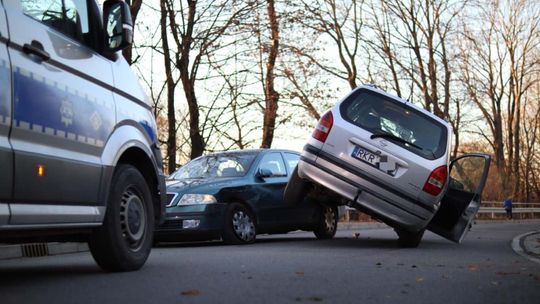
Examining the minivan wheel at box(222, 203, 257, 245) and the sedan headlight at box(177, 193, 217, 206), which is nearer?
the sedan headlight at box(177, 193, 217, 206)

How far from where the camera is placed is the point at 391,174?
9.14 meters

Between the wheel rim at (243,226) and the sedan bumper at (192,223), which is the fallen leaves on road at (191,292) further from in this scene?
the wheel rim at (243,226)

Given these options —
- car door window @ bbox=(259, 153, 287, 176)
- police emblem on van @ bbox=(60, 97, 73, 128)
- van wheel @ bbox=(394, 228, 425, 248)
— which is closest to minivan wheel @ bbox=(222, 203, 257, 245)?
car door window @ bbox=(259, 153, 287, 176)

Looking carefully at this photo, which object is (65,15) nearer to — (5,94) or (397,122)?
(5,94)

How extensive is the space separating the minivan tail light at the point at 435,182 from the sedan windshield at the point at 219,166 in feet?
10.6

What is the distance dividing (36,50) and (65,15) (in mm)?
775

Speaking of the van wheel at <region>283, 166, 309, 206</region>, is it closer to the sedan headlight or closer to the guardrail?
the sedan headlight

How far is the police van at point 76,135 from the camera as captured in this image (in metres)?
4.42

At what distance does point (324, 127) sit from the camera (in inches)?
369

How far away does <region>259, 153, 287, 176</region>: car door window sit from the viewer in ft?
38.2

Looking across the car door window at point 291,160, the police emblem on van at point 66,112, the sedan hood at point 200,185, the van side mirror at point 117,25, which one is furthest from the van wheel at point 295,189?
the police emblem on van at point 66,112

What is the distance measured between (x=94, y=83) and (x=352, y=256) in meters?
3.96

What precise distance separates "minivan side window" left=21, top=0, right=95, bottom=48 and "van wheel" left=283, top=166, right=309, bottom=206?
4915 mm

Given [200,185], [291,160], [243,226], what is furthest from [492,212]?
[200,185]
